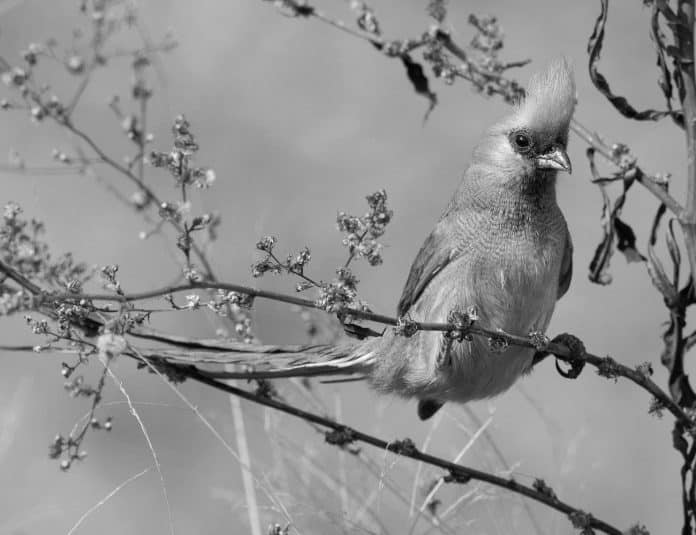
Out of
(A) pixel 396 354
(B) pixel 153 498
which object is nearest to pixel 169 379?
(A) pixel 396 354

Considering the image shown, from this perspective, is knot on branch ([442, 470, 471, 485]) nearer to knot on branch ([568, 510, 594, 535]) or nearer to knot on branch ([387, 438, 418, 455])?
knot on branch ([387, 438, 418, 455])

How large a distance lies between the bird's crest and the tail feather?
3.39ft

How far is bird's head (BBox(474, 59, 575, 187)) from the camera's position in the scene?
3752 millimetres

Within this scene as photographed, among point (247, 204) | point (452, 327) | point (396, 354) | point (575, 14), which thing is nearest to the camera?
point (452, 327)

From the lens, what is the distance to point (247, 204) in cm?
743

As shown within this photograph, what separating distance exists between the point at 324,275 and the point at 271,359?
272cm

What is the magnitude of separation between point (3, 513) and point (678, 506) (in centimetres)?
325

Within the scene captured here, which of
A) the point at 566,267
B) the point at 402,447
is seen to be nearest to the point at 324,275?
the point at 566,267

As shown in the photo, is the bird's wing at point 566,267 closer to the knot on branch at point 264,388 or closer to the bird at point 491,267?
the bird at point 491,267

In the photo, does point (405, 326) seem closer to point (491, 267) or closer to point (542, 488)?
point (542, 488)

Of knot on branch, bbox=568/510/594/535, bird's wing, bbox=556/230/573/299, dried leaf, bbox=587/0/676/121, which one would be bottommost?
knot on branch, bbox=568/510/594/535

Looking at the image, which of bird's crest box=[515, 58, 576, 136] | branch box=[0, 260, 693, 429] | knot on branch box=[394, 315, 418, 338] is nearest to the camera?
branch box=[0, 260, 693, 429]

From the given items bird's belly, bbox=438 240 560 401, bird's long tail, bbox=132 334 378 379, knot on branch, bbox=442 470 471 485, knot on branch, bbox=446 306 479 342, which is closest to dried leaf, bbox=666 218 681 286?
knot on branch, bbox=446 306 479 342

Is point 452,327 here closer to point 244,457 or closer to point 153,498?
point 244,457
